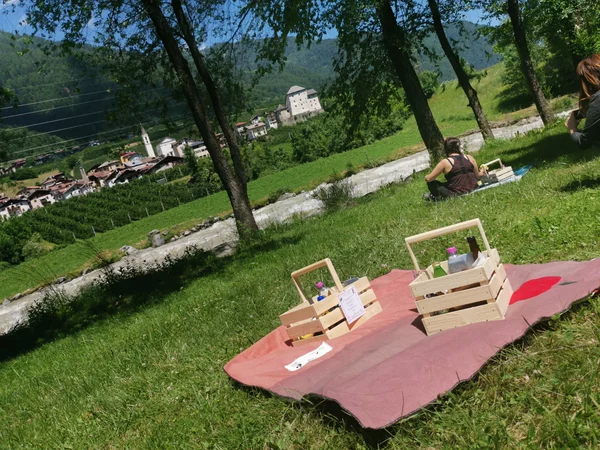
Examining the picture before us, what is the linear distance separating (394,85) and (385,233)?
1154cm

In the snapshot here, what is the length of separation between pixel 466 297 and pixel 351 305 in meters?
1.63

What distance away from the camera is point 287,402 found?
14.9 ft

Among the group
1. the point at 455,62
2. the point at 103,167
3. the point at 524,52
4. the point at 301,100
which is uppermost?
the point at 301,100

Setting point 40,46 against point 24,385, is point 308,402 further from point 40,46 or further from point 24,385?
point 40,46

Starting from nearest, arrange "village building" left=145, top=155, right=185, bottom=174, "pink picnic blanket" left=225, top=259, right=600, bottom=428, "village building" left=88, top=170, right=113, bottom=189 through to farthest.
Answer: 1. "pink picnic blanket" left=225, top=259, right=600, bottom=428
2. "village building" left=145, top=155, right=185, bottom=174
3. "village building" left=88, top=170, right=113, bottom=189

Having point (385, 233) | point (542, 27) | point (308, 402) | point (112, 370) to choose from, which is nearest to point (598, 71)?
point (385, 233)

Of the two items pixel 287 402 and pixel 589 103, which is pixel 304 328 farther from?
pixel 589 103

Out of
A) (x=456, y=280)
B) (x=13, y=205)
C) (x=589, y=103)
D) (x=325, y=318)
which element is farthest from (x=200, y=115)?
(x=13, y=205)

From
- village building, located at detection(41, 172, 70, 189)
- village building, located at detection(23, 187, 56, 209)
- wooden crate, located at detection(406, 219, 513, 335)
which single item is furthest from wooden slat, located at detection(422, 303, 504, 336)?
village building, located at detection(41, 172, 70, 189)

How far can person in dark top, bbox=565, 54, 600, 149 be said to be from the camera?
746 centimetres

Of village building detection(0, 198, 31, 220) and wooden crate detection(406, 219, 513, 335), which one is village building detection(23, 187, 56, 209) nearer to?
village building detection(0, 198, 31, 220)

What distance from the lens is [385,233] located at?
9.75 meters

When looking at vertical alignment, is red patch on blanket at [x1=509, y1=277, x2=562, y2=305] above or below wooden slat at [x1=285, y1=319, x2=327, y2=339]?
below

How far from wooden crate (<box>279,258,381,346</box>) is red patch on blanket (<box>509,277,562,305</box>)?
5.54ft
